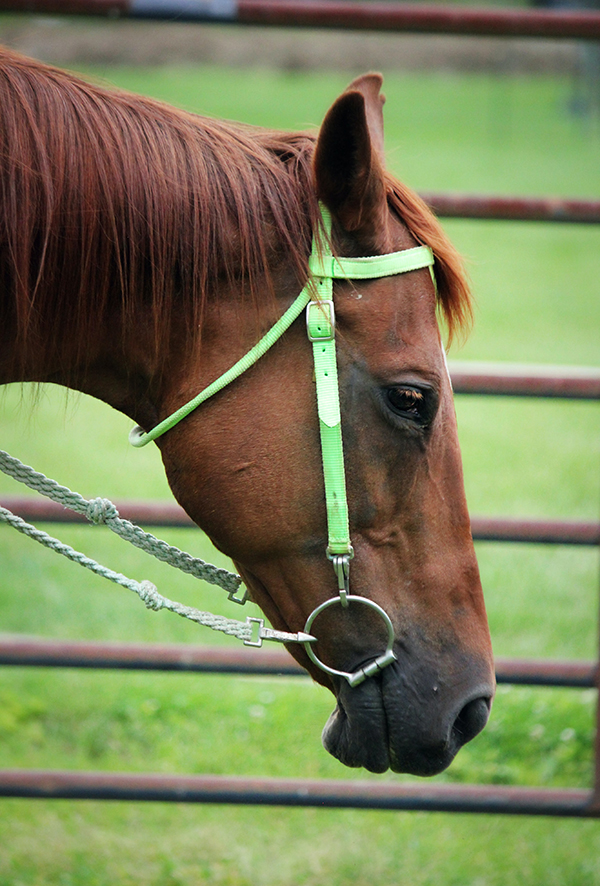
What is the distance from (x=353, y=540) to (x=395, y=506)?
0.32 feet

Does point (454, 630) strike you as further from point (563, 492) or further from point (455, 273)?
point (563, 492)

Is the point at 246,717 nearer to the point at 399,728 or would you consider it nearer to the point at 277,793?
the point at 277,793

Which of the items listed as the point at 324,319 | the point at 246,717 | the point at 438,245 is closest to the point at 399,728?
the point at 324,319

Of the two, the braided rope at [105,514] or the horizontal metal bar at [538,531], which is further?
the horizontal metal bar at [538,531]

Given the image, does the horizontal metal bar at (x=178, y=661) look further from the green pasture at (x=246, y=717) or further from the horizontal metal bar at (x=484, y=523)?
the green pasture at (x=246, y=717)

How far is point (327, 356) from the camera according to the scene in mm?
1424

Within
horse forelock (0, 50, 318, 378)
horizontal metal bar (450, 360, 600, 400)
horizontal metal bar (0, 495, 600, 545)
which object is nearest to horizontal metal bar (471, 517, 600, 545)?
horizontal metal bar (0, 495, 600, 545)

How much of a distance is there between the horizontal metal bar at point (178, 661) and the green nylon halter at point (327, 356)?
3.46ft

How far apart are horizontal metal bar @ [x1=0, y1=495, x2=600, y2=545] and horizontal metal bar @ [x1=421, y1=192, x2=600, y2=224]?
86cm

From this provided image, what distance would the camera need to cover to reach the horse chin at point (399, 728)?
1.48 metres

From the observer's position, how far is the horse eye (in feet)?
4.76

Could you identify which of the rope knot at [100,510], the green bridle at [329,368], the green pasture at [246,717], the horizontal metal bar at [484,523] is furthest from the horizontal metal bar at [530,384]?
the rope knot at [100,510]

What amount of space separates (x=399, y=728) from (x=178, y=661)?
3.47 ft

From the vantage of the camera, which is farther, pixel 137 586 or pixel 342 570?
pixel 137 586
